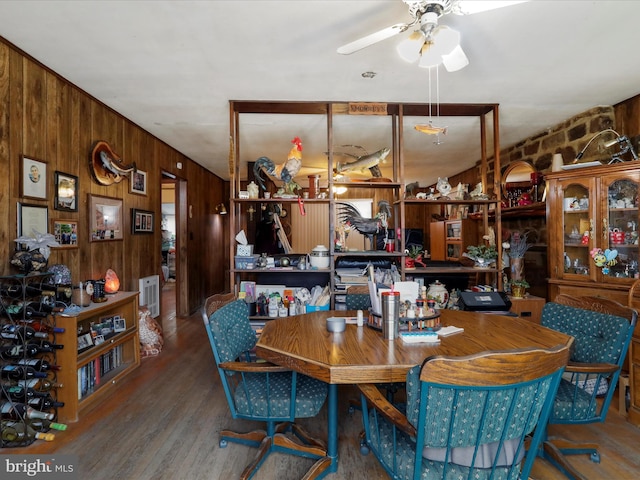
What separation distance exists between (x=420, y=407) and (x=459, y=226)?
523 cm

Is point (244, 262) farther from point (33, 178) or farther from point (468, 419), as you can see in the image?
point (468, 419)

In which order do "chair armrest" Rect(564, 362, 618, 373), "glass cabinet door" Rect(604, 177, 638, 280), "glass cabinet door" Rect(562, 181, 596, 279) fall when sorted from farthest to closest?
"glass cabinet door" Rect(562, 181, 596, 279), "glass cabinet door" Rect(604, 177, 638, 280), "chair armrest" Rect(564, 362, 618, 373)

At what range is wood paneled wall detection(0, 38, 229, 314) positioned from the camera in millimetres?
2252

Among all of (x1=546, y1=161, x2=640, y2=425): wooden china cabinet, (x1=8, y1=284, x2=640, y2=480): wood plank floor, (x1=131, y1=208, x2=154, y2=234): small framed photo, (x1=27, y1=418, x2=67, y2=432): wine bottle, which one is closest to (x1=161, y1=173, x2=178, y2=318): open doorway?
(x1=131, y1=208, x2=154, y2=234): small framed photo

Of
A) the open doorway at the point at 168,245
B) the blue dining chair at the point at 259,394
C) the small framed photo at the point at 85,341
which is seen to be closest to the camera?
the blue dining chair at the point at 259,394

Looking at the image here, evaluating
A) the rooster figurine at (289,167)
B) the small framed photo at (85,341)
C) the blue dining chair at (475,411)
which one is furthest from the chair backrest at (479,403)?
the small framed photo at (85,341)

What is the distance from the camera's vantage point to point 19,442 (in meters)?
2.08

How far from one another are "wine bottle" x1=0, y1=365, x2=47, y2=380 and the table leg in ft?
5.74

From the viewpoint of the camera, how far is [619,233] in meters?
2.79

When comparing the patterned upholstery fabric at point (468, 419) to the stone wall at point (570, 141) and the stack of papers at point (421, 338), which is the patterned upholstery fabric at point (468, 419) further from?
the stone wall at point (570, 141)

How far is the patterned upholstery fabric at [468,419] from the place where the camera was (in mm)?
1099

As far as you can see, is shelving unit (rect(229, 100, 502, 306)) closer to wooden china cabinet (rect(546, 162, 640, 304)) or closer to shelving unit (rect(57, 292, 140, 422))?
wooden china cabinet (rect(546, 162, 640, 304))

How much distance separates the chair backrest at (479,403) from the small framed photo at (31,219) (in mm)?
2620

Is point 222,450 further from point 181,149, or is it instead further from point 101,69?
point 181,149
